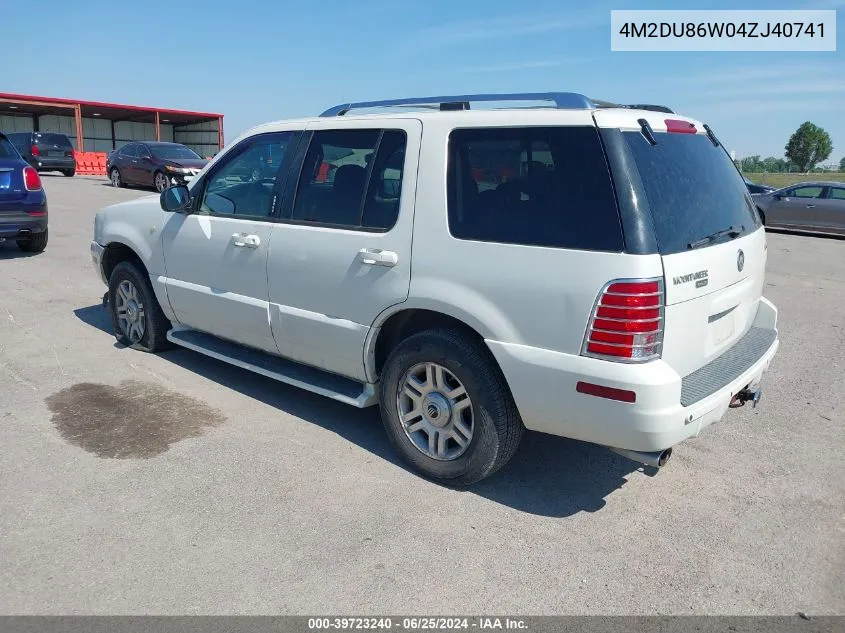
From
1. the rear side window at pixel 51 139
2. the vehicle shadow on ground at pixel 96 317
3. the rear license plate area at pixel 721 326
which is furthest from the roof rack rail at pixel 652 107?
the rear side window at pixel 51 139

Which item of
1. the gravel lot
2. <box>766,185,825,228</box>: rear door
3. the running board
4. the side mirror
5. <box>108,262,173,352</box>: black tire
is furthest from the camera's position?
<box>766,185,825,228</box>: rear door

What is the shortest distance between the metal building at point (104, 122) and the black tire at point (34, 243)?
29.6 meters

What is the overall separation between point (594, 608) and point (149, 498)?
2.24 m

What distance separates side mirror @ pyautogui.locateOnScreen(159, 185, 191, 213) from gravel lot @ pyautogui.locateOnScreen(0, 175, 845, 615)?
1.29 meters

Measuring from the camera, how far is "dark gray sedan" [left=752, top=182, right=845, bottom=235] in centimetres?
1714

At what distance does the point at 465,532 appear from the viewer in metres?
3.38

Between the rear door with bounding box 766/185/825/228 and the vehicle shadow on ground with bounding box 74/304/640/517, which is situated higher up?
the rear door with bounding box 766/185/825/228

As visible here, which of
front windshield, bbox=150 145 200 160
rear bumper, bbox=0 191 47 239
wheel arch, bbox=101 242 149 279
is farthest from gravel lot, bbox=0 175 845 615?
front windshield, bbox=150 145 200 160

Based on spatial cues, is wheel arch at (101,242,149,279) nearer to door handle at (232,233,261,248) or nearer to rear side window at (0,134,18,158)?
door handle at (232,233,261,248)

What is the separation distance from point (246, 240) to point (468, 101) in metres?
1.72

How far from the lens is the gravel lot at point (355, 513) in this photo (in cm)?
292

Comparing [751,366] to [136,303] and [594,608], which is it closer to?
[594,608]

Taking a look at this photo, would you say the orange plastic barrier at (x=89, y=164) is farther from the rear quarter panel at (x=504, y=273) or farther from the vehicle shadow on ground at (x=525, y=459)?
the rear quarter panel at (x=504, y=273)

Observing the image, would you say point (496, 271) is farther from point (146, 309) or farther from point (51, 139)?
point (51, 139)
